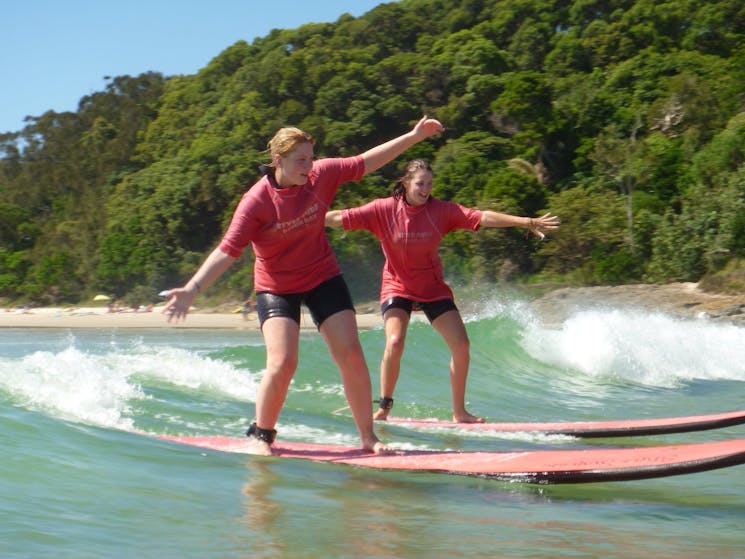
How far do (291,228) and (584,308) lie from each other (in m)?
21.5

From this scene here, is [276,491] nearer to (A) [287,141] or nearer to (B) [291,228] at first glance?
(B) [291,228]

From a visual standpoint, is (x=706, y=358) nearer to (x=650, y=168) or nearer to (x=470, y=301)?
(x=470, y=301)

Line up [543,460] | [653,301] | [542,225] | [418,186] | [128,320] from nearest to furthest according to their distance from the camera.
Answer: [543,460] → [542,225] → [418,186] → [653,301] → [128,320]

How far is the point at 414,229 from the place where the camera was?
6934 millimetres

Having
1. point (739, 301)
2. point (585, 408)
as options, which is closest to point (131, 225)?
point (739, 301)

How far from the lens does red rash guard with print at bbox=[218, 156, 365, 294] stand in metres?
5.20

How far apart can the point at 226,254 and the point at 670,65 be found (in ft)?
138

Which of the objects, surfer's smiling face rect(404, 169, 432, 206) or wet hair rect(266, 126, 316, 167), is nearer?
wet hair rect(266, 126, 316, 167)

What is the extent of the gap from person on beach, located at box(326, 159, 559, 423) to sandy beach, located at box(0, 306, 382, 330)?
24.6 meters

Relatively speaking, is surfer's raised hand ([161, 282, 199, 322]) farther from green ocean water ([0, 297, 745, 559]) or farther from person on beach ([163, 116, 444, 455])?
green ocean water ([0, 297, 745, 559])

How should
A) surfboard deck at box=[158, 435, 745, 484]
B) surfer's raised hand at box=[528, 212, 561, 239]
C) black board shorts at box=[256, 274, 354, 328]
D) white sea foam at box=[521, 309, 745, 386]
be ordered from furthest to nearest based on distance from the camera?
white sea foam at box=[521, 309, 745, 386]
surfer's raised hand at box=[528, 212, 561, 239]
black board shorts at box=[256, 274, 354, 328]
surfboard deck at box=[158, 435, 745, 484]

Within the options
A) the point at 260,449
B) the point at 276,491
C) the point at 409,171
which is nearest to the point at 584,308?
the point at 409,171

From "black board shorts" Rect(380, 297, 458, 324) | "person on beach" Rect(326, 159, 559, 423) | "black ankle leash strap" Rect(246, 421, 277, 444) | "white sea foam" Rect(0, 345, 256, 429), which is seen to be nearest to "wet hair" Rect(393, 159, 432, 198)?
"person on beach" Rect(326, 159, 559, 423)

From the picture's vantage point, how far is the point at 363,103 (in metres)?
46.3
